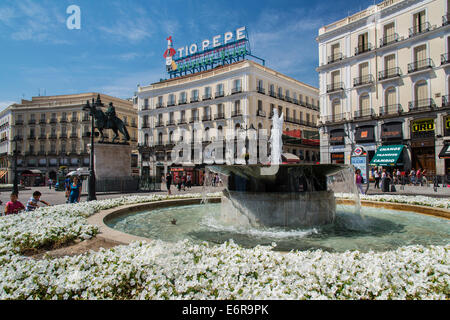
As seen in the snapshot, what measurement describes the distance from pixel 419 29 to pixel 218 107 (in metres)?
25.0

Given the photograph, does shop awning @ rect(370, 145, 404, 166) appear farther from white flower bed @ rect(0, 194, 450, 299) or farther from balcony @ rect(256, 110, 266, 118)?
white flower bed @ rect(0, 194, 450, 299)

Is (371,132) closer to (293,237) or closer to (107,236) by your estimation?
(293,237)

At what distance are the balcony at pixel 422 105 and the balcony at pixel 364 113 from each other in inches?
131

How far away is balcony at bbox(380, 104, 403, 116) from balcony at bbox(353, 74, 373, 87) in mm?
3080

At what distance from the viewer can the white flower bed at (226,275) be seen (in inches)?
94.7

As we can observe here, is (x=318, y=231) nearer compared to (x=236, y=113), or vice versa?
(x=318, y=231)

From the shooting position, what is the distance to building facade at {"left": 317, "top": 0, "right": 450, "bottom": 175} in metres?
24.6

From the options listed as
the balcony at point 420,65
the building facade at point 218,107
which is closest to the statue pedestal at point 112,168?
the building facade at point 218,107

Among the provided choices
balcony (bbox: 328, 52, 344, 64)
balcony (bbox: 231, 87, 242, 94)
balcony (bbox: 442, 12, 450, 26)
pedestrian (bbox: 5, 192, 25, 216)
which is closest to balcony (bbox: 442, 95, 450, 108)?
balcony (bbox: 442, 12, 450, 26)

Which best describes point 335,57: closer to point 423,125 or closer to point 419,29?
point 419,29

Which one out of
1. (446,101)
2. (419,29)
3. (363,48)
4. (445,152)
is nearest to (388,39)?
(363,48)

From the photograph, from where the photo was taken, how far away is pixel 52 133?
2186 inches

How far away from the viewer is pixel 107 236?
174 inches
